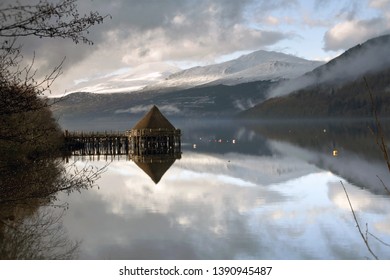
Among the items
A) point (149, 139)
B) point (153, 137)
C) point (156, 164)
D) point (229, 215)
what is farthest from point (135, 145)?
point (229, 215)

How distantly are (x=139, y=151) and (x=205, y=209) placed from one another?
39.1 m

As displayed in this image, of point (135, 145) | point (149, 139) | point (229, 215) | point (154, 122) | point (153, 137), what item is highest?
point (154, 122)

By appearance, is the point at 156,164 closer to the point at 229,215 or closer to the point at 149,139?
the point at 149,139

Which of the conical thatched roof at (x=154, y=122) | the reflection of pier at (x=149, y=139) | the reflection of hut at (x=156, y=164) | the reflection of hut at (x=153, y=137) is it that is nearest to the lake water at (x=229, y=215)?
the reflection of hut at (x=156, y=164)

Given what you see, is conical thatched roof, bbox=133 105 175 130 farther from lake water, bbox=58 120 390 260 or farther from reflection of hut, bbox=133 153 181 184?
lake water, bbox=58 120 390 260

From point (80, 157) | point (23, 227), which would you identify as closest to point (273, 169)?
point (80, 157)

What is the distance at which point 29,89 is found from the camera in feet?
33.3

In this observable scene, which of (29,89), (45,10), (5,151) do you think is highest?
(45,10)

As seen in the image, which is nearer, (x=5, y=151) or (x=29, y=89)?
(x=29, y=89)

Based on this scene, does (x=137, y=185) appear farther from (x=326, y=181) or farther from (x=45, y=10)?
(x=45, y=10)

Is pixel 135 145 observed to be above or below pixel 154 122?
below

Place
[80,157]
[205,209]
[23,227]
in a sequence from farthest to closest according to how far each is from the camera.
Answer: [80,157] < [205,209] < [23,227]

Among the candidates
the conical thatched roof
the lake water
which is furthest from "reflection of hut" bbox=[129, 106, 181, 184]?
the lake water

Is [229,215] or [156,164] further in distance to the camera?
[156,164]
